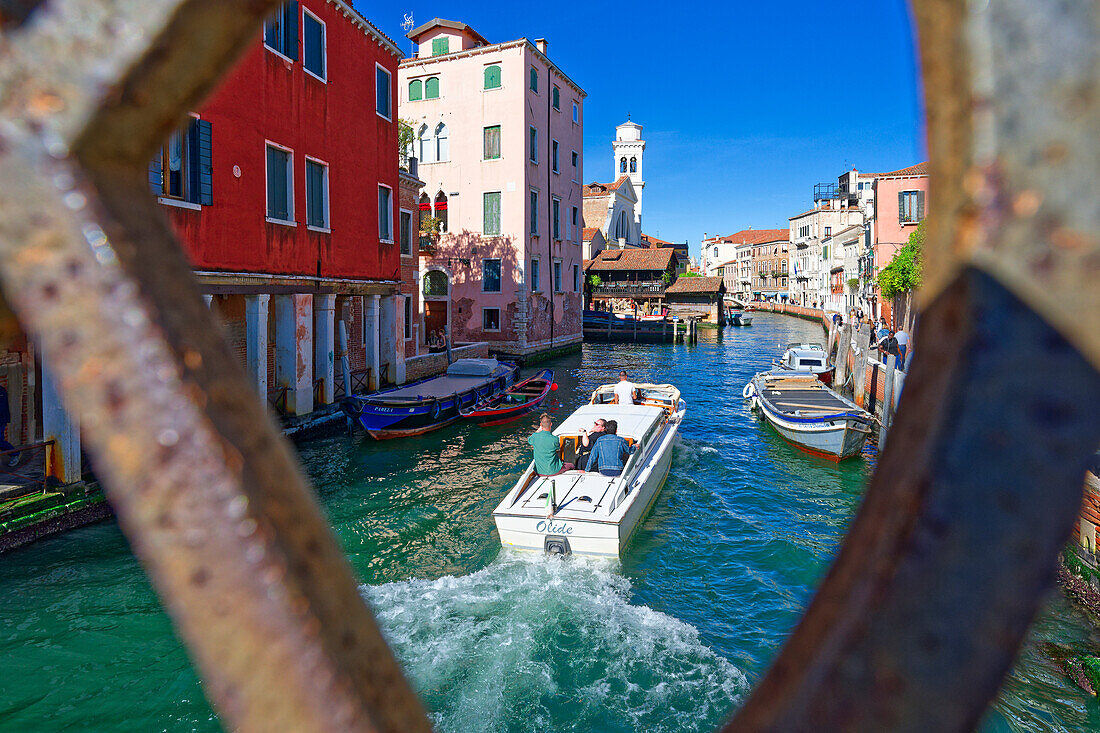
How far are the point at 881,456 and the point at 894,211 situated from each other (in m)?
35.0

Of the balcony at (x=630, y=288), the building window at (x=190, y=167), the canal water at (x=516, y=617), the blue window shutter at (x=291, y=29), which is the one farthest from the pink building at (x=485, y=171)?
the balcony at (x=630, y=288)

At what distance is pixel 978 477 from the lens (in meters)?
0.39

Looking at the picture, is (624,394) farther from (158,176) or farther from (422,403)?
(158,176)

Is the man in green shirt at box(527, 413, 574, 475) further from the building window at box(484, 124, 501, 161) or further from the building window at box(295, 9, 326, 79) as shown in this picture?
the building window at box(484, 124, 501, 161)

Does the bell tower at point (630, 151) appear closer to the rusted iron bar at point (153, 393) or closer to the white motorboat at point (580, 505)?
the white motorboat at point (580, 505)

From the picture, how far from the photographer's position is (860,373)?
59.1 ft

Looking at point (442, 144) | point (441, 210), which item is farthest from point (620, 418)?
point (442, 144)

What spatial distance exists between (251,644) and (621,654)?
6109 millimetres

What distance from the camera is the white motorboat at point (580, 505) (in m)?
7.63

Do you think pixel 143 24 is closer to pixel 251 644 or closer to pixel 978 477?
pixel 251 644

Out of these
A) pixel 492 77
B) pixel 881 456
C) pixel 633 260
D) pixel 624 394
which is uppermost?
pixel 492 77

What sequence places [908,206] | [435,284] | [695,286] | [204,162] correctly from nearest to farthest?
[204,162] < [435,284] < [908,206] < [695,286]

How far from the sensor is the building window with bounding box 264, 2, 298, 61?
40.3 ft

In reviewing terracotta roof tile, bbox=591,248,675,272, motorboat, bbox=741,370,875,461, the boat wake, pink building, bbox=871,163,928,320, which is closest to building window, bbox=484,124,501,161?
motorboat, bbox=741,370,875,461
